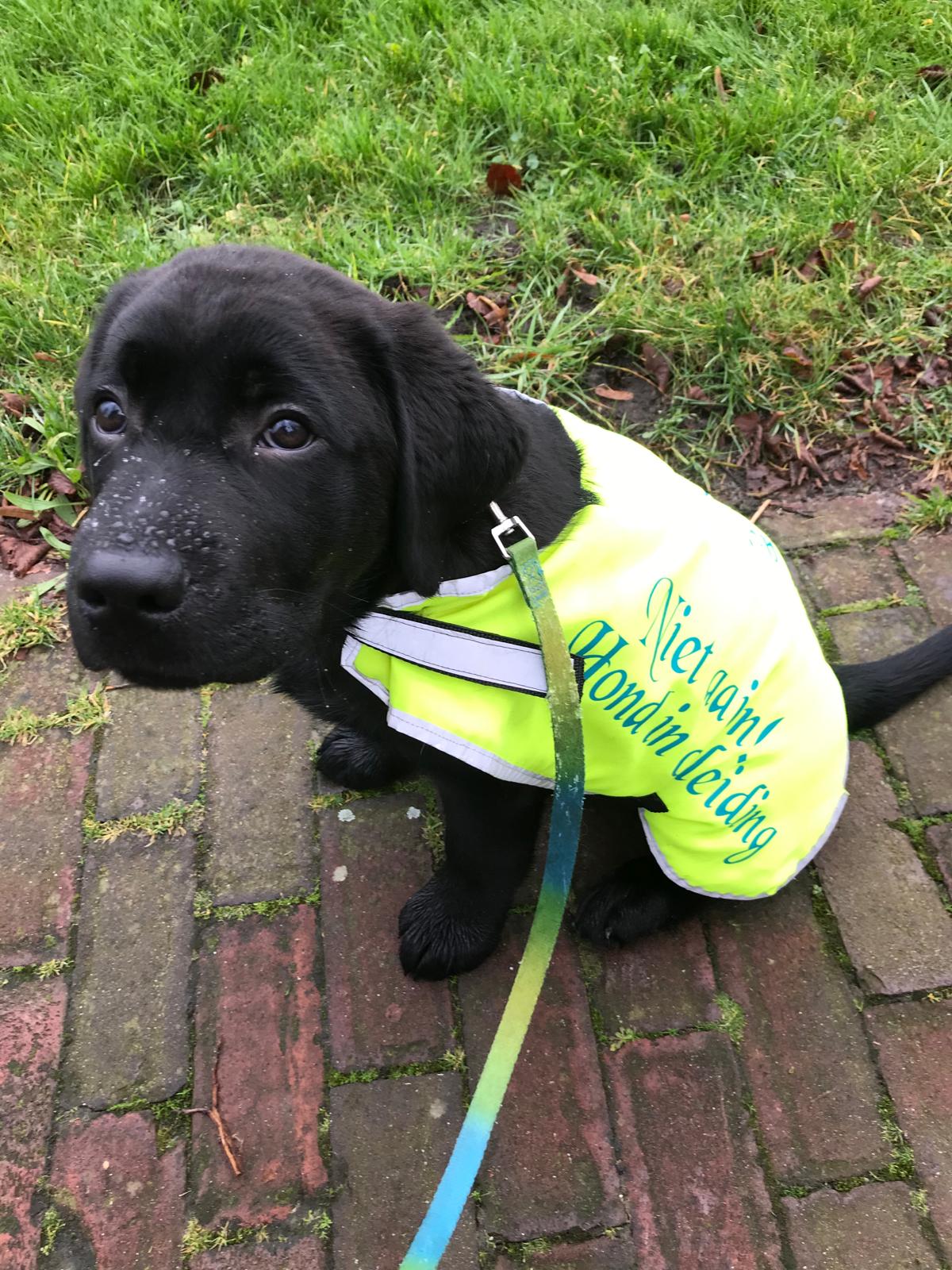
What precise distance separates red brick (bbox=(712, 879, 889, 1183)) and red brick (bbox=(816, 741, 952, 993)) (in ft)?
0.27

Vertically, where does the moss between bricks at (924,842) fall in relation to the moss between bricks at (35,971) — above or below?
above

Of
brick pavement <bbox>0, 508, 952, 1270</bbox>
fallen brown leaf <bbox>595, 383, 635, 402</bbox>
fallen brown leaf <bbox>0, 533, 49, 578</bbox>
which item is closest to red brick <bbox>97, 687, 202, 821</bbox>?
brick pavement <bbox>0, 508, 952, 1270</bbox>

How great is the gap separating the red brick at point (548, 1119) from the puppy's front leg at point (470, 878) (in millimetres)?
122

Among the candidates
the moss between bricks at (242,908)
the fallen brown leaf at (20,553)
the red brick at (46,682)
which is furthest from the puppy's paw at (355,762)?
the fallen brown leaf at (20,553)

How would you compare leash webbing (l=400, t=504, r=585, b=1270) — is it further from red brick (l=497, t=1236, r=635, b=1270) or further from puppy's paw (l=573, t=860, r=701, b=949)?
puppy's paw (l=573, t=860, r=701, b=949)

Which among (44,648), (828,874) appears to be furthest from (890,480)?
(44,648)

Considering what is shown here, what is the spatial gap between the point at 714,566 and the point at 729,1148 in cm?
129

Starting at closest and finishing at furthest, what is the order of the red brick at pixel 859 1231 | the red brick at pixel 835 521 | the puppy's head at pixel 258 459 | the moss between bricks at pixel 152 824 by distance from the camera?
1. the puppy's head at pixel 258 459
2. the red brick at pixel 859 1231
3. the moss between bricks at pixel 152 824
4. the red brick at pixel 835 521

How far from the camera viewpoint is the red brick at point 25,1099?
2.00 metres

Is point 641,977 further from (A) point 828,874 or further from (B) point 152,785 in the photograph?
(B) point 152,785

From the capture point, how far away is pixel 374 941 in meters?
2.38

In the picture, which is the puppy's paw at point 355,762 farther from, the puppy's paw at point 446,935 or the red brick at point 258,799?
the puppy's paw at point 446,935

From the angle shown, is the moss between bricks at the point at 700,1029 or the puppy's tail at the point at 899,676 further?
the puppy's tail at the point at 899,676

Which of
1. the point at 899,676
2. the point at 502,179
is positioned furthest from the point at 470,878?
the point at 502,179
